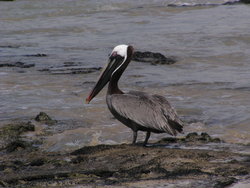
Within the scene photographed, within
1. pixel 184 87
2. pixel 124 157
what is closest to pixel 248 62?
pixel 184 87

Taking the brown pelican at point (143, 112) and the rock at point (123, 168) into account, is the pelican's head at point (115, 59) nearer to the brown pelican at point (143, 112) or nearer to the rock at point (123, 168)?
the brown pelican at point (143, 112)

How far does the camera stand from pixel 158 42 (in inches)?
750

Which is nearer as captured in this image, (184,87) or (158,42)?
(184,87)

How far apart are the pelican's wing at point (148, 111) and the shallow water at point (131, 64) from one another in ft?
4.07

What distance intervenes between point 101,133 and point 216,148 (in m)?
2.12

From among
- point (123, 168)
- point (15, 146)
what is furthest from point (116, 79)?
point (123, 168)

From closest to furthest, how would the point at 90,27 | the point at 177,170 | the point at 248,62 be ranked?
the point at 177,170, the point at 248,62, the point at 90,27

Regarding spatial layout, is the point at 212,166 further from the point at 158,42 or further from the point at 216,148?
the point at 158,42

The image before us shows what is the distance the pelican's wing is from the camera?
707cm

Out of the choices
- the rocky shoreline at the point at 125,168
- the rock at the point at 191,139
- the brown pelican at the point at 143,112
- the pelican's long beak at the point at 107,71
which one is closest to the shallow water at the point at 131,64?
the rock at the point at 191,139

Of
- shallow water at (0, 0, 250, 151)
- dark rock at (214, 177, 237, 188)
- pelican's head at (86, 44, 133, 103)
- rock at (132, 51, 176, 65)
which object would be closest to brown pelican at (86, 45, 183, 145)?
pelican's head at (86, 44, 133, 103)

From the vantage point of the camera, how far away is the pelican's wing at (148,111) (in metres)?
7.07

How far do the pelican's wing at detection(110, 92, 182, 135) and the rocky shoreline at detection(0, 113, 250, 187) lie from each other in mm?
316

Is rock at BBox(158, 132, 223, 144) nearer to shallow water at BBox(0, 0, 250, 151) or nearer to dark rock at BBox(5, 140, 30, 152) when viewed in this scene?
shallow water at BBox(0, 0, 250, 151)
